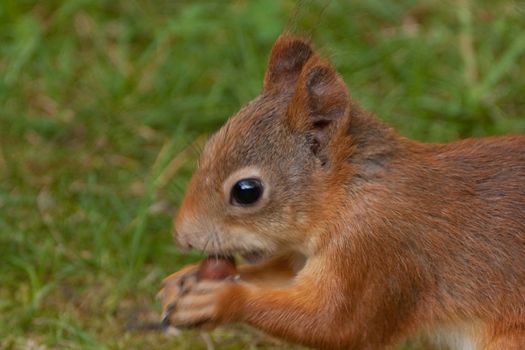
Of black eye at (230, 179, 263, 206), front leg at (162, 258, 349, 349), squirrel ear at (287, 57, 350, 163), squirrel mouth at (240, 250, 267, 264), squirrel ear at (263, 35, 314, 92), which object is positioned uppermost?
squirrel ear at (263, 35, 314, 92)

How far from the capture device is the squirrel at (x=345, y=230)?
2895 millimetres

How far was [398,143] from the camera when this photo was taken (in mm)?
3070

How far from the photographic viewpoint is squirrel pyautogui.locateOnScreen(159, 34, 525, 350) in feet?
9.50

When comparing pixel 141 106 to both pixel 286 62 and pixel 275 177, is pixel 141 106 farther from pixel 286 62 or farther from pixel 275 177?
pixel 275 177

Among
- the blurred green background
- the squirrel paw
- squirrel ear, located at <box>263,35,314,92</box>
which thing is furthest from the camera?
the blurred green background

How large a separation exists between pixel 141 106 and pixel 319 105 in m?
1.78

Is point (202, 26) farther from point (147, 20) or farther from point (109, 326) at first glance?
point (109, 326)

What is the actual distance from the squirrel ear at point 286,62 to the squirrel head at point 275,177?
0.42ft

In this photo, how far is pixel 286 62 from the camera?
313cm

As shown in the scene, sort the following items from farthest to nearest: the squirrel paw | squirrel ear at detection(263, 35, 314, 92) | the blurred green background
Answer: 1. the blurred green background
2. squirrel ear at detection(263, 35, 314, 92)
3. the squirrel paw

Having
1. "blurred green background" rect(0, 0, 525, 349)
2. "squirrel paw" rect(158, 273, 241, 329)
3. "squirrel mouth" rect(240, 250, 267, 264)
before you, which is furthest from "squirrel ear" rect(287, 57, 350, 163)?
"blurred green background" rect(0, 0, 525, 349)

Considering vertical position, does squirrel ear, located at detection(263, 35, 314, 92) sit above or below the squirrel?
above

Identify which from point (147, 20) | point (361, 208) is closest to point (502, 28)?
point (147, 20)

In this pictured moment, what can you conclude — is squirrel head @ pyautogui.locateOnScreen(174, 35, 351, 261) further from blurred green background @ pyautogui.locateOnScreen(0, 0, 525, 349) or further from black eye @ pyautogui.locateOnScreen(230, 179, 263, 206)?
blurred green background @ pyautogui.locateOnScreen(0, 0, 525, 349)
